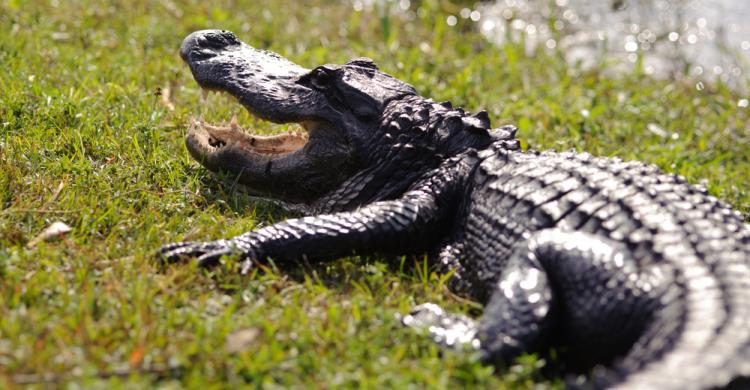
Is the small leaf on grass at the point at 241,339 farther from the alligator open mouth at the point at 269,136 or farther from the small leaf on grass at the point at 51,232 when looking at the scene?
the alligator open mouth at the point at 269,136

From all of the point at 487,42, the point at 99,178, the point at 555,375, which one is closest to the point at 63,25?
the point at 99,178

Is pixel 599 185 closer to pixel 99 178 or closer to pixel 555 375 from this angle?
pixel 555 375

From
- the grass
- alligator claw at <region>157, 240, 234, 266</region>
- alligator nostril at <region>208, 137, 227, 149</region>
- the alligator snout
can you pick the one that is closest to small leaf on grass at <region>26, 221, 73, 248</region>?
the grass

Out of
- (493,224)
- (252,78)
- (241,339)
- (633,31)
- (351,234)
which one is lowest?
(241,339)

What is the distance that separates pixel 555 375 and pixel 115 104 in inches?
130

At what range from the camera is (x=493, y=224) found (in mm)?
3738

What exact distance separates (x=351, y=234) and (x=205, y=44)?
1.58 m

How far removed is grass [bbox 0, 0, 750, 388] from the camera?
2883 mm

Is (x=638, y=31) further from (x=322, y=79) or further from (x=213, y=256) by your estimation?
(x=213, y=256)

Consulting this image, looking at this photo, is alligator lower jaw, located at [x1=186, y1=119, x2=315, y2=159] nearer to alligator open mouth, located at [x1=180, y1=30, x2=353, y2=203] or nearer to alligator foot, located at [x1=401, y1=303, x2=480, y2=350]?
alligator open mouth, located at [x1=180, y1=30, x2=353, y2=203]

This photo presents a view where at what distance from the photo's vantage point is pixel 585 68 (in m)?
8.05

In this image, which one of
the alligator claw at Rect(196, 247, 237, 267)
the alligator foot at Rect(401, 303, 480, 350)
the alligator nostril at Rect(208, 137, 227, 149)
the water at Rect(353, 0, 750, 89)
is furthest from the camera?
the water at Rect(353, 0, 750, 89)

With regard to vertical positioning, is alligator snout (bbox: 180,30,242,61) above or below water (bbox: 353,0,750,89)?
below

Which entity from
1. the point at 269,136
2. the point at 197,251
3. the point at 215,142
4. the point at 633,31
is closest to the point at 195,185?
the point at 215,142
